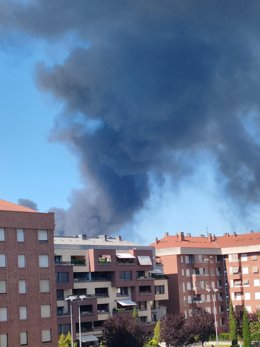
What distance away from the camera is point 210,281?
12206cm

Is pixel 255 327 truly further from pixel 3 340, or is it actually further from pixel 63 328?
pixel 3 340

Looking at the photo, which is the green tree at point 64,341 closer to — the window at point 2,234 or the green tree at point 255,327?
the window at point 2,234

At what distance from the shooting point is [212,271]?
12394 centimetres

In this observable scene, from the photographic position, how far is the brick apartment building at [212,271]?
115m

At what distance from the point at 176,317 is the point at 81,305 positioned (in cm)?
1464

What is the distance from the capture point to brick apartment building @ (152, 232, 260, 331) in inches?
4518

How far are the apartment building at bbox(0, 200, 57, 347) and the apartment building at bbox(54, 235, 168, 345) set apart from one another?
1163 cm

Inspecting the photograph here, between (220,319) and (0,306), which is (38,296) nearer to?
(0,306)

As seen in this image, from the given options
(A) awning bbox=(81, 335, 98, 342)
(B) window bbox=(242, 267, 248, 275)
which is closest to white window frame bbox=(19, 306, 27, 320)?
(A) awning bbox=(81, 335, 98, 342)

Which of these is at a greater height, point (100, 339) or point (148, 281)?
point (148, 281)

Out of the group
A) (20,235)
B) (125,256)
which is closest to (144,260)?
(125,256)

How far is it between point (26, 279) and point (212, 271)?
60.8 m

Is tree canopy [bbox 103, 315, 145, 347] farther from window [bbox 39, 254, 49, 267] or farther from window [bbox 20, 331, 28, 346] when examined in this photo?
window [bbox 20, 331, 28, 346]

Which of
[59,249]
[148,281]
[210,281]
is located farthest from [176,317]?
[210,281]
